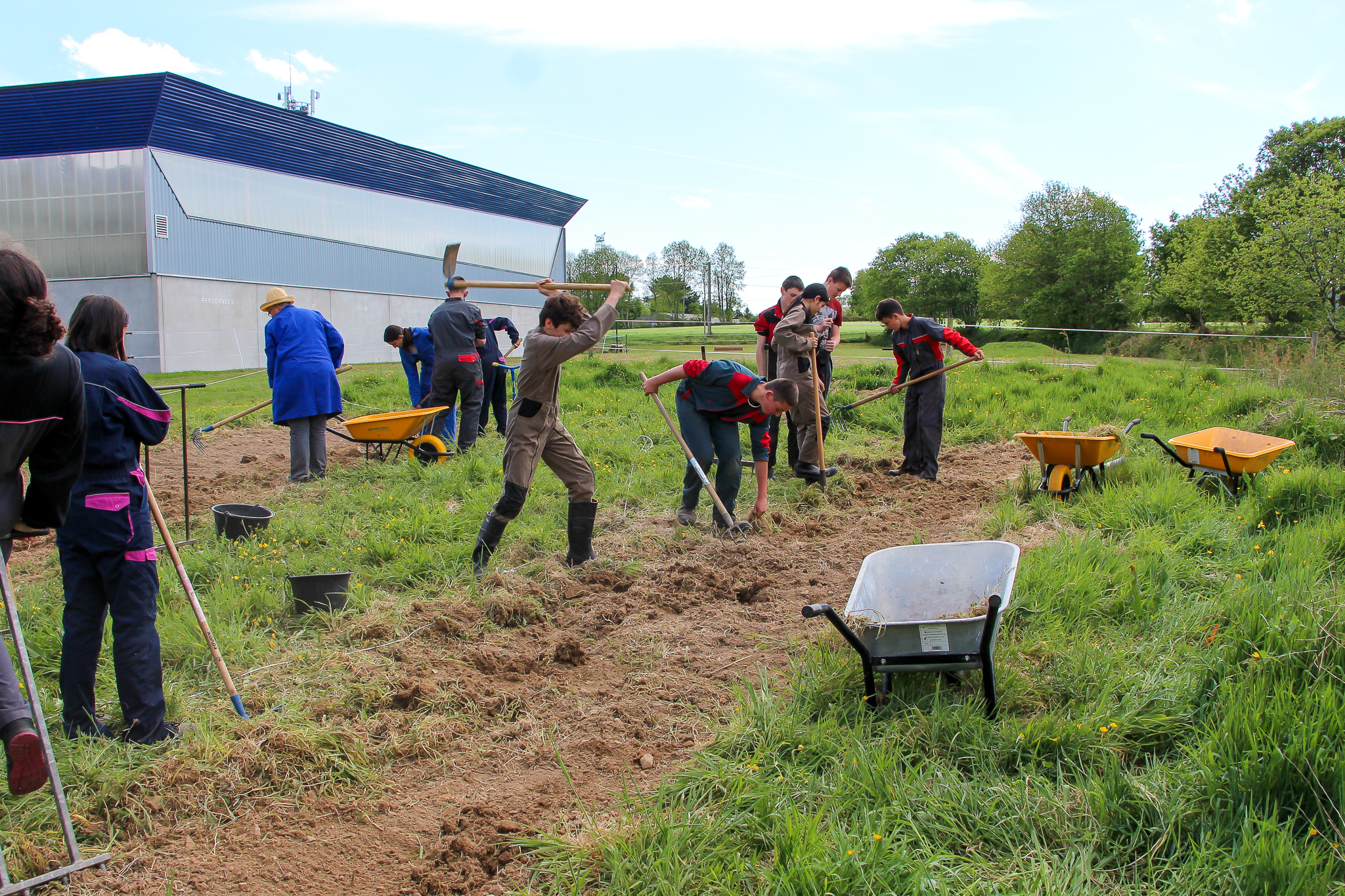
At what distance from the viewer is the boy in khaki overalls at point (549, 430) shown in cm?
468

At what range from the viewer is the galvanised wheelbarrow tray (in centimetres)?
290

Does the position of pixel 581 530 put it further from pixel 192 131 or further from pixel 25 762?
pixel 192 131

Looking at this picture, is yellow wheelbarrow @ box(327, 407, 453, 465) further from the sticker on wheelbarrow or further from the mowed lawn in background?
the sticker on wheelbarrow

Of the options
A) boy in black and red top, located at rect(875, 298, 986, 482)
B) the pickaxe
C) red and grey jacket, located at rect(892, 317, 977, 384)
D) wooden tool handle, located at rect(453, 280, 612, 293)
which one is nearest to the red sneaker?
the pickaxe

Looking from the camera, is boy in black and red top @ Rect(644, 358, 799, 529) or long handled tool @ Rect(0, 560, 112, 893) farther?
boy in black and red top @ Rect(644, 358, 799, 529)

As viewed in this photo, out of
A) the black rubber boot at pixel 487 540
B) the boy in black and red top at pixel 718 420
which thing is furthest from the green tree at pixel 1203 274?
the black rubber boot at pixel 487 540

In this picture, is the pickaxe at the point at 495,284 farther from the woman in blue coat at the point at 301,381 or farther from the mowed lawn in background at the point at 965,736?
the mowed lawn in background at the point at 965,736

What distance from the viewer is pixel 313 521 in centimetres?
596

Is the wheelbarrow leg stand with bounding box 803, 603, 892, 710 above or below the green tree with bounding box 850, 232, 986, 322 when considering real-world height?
below

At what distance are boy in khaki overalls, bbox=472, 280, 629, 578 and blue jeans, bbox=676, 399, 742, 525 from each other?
3.23ft

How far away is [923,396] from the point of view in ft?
25.0

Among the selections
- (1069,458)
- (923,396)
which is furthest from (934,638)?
(923,396)

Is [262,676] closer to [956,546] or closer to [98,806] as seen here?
[98,806]

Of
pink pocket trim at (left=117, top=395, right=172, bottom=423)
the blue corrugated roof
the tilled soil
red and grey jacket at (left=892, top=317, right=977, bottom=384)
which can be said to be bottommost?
the tilled soil
